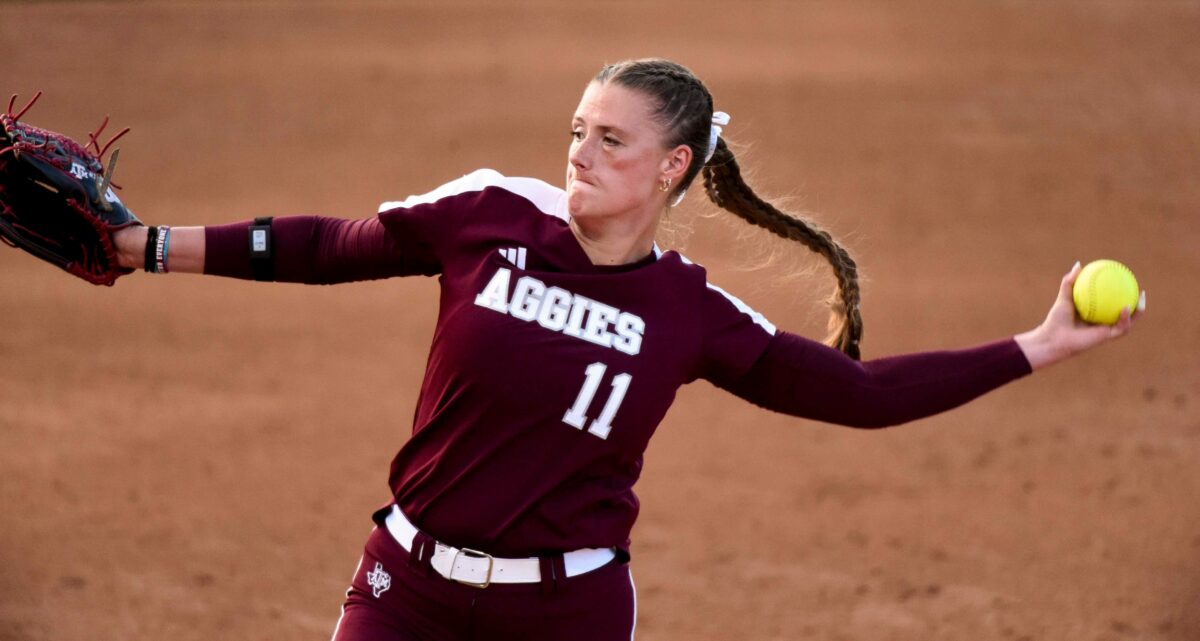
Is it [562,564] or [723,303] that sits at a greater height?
[723,303]

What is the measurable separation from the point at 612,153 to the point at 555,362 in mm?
515

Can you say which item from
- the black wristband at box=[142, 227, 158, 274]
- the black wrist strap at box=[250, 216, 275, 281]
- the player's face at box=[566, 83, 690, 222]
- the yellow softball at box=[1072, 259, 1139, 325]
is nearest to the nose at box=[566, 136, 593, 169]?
the player's face at box=[566, 83, 690, 222]

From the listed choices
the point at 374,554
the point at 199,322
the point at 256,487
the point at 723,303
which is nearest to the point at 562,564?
the point at 374,554

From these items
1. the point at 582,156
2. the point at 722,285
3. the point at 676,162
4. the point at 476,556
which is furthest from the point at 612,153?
the point at 722,285

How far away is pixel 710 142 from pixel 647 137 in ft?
0.86

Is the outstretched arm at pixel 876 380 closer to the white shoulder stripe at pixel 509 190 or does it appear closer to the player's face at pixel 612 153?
the player's face at pixel 612 153

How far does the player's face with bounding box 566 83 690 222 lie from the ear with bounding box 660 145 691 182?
0.13ft

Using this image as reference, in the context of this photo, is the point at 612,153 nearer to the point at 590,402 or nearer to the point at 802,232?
the point at 590,402

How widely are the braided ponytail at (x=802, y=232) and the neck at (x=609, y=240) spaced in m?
0.52

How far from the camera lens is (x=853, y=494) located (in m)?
7.47

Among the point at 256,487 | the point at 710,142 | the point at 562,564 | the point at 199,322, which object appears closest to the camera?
the point at 562,564

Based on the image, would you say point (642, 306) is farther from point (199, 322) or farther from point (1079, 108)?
point (1079, 108)

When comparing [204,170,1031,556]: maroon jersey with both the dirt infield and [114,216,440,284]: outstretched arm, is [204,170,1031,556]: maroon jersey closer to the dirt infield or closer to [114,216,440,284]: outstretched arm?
[114,216,440,284]: outstretched arm

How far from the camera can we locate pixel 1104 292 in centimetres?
325
